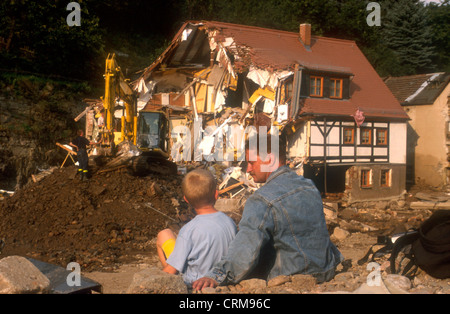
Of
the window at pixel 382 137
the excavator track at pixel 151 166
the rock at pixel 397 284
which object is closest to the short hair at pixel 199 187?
the rock at pixel 397 284

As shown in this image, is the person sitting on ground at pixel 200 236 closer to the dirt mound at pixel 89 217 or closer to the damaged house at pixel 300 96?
the dirt mound at pixel 89 217

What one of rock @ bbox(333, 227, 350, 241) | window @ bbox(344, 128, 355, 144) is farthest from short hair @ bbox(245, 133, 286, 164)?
window @ bbox(344, 128, 355, 144)

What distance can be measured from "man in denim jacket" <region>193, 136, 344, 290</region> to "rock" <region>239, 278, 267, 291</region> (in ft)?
0.29

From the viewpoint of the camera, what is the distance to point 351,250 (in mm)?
13117

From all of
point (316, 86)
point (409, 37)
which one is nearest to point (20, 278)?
point (316, 86)

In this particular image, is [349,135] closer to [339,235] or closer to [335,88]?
[335,88]

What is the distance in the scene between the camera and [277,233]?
147 inches

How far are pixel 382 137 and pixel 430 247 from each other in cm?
2111

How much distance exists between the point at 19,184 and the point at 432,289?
2108 cm

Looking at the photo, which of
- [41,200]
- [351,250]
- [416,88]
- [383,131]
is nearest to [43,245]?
[41,200]

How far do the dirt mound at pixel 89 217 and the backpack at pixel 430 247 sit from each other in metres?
7.29

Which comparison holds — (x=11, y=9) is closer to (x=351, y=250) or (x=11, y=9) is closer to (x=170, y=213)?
(x=170, y=213)

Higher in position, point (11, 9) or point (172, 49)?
point (11, 9)

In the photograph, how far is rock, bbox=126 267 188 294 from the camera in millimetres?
3240
